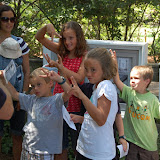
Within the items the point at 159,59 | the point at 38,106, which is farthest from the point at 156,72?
the point at 38,106

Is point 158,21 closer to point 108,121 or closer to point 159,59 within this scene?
point 159,59

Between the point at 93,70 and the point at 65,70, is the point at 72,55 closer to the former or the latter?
the point at 65,70

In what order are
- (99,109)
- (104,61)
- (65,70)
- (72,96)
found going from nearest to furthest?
(99,109) < (104,61) < (65,70) < (72,96)

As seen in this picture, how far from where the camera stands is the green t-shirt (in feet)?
10.1

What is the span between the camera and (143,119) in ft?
10.1

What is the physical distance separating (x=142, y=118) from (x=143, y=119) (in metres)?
0.01

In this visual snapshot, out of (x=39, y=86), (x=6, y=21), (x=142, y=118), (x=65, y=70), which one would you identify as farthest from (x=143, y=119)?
(x=6, y=21)

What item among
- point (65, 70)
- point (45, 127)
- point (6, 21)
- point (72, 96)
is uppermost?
point (6, 21)

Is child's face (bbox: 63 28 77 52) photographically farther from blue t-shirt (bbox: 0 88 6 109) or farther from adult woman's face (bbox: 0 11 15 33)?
blue t-shirt (bbox: 0 88 6 109)

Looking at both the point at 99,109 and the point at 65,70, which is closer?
the point at 99,109

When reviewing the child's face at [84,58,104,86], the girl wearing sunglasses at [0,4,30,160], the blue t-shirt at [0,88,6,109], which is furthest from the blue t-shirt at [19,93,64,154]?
the blue t-shirt at [0,88,6,109]

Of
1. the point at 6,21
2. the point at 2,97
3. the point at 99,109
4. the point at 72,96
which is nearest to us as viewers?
the point at 2,97

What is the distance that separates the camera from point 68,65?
3260 mm

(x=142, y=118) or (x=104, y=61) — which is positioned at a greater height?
(x=104, y=61)
